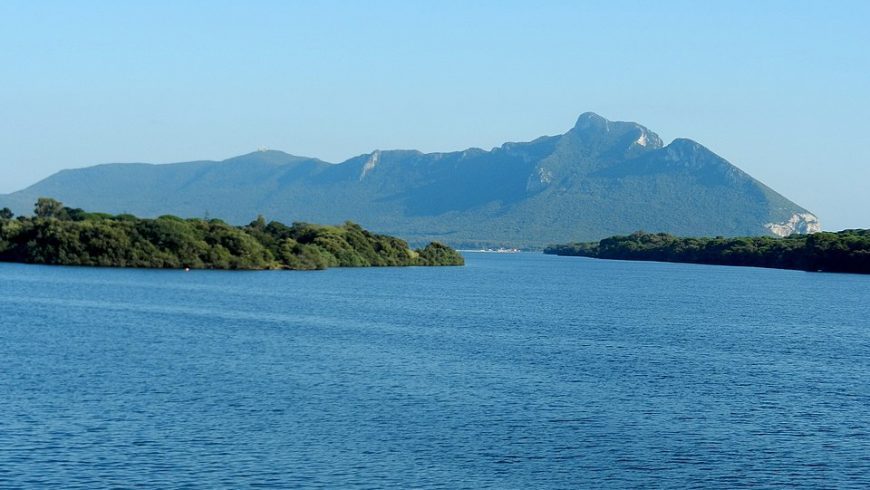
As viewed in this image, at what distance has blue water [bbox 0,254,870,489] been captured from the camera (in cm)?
2464

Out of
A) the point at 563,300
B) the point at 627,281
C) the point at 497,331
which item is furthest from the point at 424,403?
the point at 627,281

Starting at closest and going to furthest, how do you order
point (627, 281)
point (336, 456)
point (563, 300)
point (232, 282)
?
point (336, 456), point (563, 300), point (232, 282), point (627, 281)

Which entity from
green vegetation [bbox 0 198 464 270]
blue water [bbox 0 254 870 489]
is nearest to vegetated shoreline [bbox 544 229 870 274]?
green vegetation [bbox 0 198 464 270]

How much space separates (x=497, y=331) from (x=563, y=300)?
25681mm

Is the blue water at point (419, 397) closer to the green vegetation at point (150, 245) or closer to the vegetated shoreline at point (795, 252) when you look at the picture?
the green vegetation at point (150, 245)

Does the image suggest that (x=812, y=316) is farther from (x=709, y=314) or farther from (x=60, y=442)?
(x=60, y=442)

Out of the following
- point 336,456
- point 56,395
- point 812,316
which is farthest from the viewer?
point 812,316

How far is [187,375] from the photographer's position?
36.2 metres

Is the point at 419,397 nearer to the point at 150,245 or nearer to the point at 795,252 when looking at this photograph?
the point at 150,245

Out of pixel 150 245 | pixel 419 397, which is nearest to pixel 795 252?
pixel 150 245

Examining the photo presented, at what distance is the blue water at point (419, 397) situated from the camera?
970 inches

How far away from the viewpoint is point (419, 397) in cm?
3309

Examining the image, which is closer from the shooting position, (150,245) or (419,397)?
(419,397)

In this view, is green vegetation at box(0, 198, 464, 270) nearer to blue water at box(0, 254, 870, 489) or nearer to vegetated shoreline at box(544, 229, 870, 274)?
blue water at box(0, 254, 870, 489)
